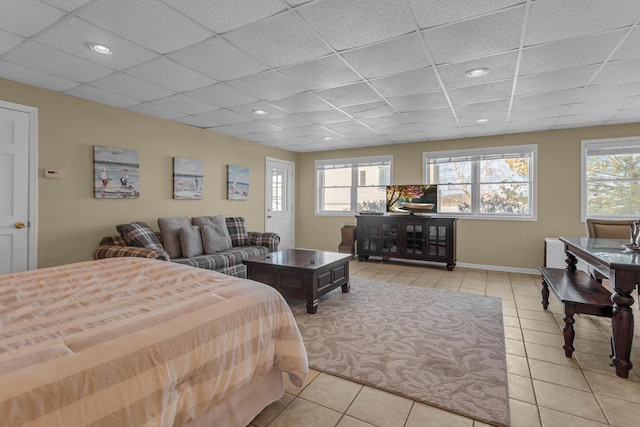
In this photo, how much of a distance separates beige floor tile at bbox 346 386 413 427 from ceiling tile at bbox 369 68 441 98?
2.69 metres

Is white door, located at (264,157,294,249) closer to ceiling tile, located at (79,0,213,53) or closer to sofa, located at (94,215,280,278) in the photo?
sofa, located at (94,215,280,278)

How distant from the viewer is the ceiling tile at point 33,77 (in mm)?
2939

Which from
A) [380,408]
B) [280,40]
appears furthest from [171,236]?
[380,408]

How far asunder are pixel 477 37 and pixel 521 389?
2.46 meters

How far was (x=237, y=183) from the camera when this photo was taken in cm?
591

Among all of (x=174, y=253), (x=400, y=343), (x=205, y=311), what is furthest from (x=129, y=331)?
(x=174, y=253)

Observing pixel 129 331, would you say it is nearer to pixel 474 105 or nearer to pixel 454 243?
pixel 474 105

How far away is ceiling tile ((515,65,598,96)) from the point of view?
294cm

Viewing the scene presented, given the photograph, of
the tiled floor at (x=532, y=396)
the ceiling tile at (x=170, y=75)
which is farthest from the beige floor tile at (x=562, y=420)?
the ceiling tile at (x=170, y=75)

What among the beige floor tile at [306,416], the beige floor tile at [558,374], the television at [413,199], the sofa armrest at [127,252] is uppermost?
the television at [413,199]

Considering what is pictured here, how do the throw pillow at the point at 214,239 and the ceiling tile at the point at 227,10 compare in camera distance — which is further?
the throw pillow at the point at 214,239

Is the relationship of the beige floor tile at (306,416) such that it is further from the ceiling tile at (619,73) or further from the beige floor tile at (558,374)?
the ceiling tile at (619,73)

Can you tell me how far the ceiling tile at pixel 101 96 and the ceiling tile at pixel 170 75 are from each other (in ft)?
2.51

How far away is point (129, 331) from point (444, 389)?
72.9 inches
